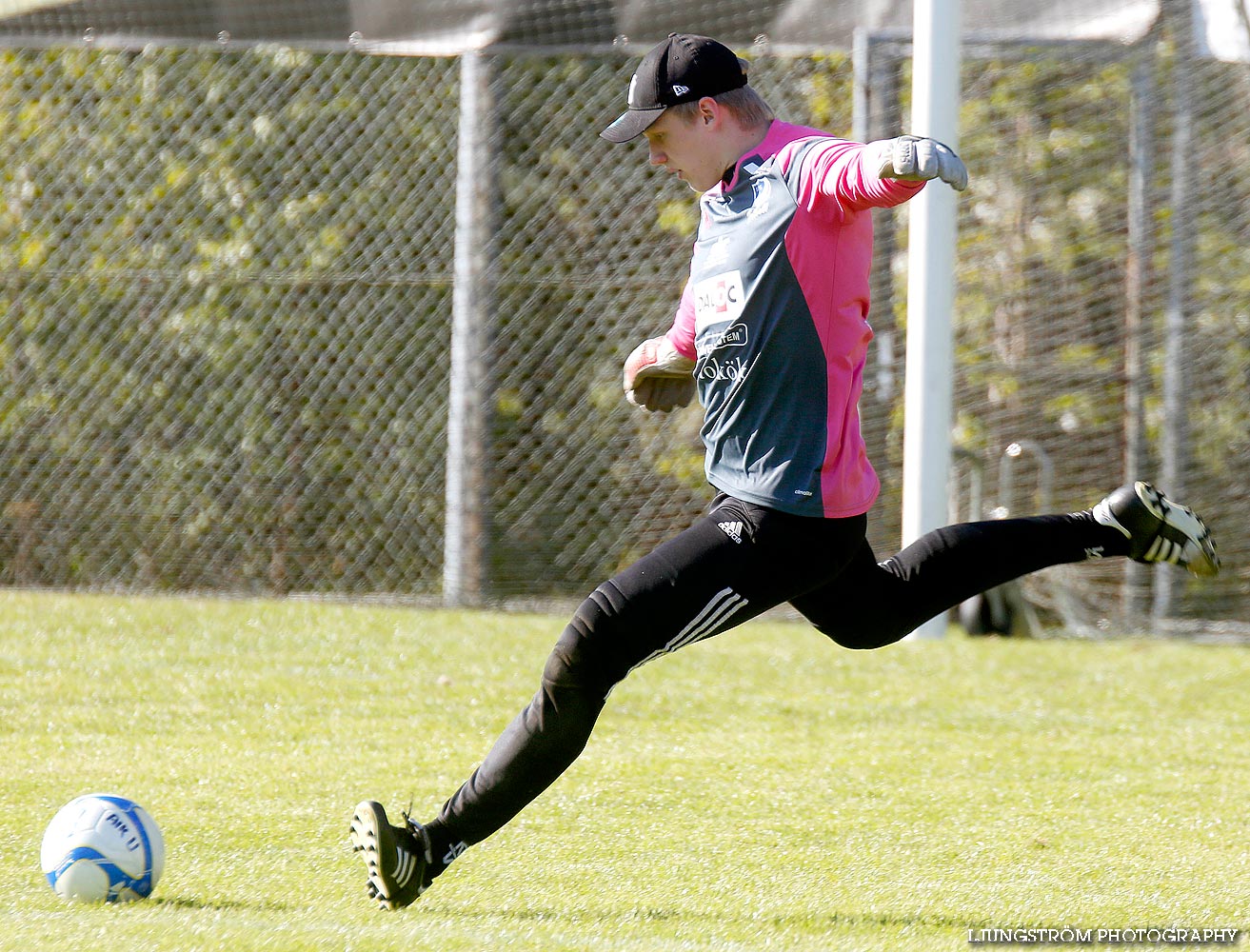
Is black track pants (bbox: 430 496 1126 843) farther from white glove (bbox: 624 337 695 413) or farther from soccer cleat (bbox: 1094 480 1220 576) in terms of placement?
soccer cleat (bbox: 1094 480 1220 576)

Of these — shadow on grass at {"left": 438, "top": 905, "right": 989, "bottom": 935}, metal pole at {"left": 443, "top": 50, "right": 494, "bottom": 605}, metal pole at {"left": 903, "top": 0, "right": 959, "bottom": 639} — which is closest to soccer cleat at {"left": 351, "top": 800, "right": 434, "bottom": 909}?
shadow on grass at {"left": 438, "top": 905, "right": 989, "bottom": 935}

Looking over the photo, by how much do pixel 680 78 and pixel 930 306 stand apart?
4.43 metres

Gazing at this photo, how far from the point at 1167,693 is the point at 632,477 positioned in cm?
337

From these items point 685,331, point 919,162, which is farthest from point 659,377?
point 919,162

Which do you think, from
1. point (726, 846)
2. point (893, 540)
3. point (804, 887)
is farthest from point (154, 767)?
point (893, 540)

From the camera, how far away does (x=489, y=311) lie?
8523mm

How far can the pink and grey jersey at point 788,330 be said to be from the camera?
305 cm

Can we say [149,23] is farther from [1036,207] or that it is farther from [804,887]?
[804,887]

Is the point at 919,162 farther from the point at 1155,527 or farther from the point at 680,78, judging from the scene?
the point at 1155,527

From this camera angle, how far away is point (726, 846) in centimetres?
376

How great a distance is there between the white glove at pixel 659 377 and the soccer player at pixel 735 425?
1.13 feet

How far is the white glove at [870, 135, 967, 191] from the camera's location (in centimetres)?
268

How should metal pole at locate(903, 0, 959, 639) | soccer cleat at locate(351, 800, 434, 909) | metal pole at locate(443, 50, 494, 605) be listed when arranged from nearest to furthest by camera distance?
soccer cleat at locate(351, 800, 434, 909) → metal pole at locate(903, 0, 959, 639) → metal pole at locate(443, 50, 494, 605)

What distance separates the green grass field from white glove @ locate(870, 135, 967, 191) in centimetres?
150
